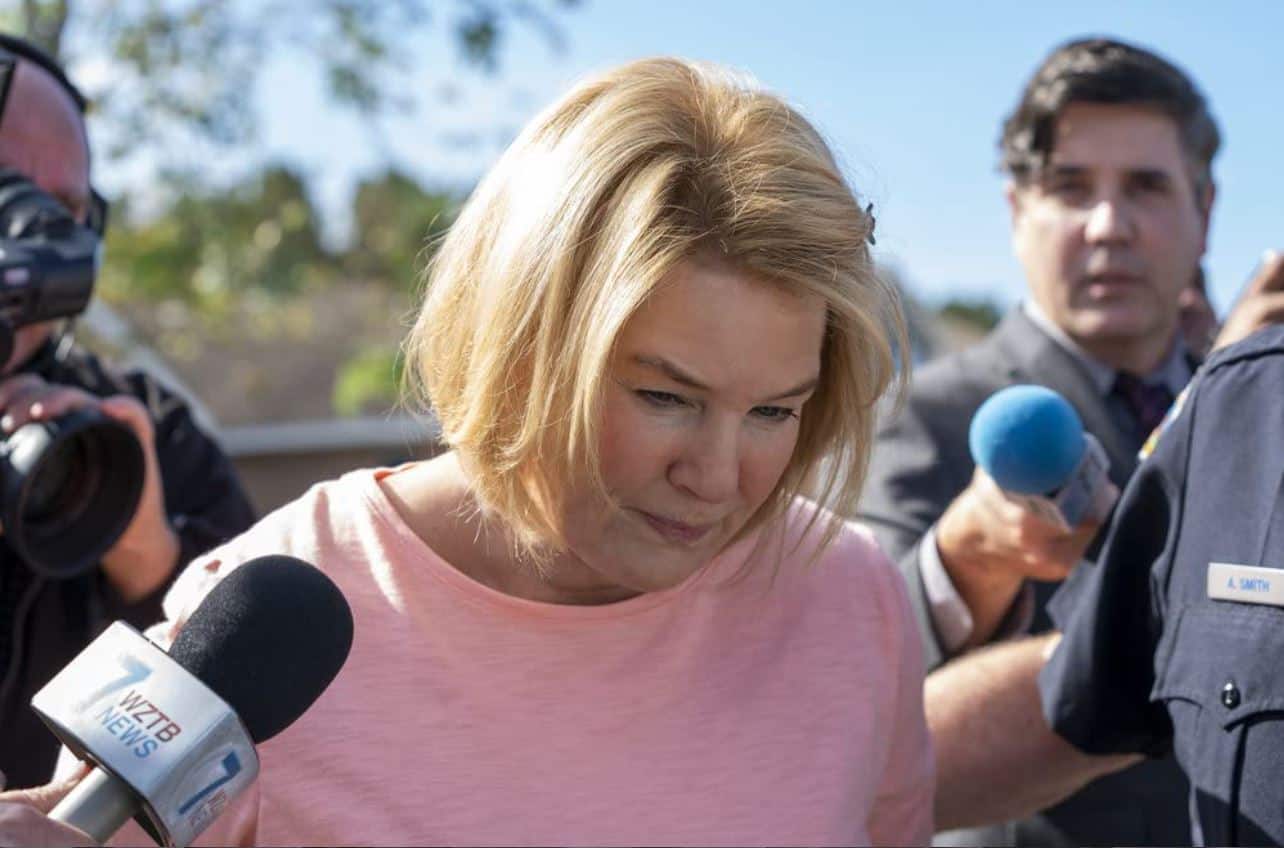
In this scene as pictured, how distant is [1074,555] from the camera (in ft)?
6.53

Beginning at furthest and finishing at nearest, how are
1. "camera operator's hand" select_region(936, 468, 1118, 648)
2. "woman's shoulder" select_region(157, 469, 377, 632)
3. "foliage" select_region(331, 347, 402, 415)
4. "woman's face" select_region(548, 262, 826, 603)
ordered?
"foliage" select_region(331, 347, 402, 415), "camera operator's hand" select_region(936, 468, 1118, 648), "woman's shoulder" select_region(157, 469, 377, 632), "woman's face" select_region(548, 262, 826, 603)

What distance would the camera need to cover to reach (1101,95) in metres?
2.92

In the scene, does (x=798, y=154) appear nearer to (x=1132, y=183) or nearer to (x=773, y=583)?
(x=773, y=583)

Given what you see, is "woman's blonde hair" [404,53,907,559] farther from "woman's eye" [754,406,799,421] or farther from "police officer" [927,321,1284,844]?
"police officer" [927,321,1284,844]

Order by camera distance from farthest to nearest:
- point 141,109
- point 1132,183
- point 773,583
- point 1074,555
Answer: point 141,109 → point 1132,183 → point 1074,555 → point 773,583

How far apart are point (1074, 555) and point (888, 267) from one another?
0.50 meters

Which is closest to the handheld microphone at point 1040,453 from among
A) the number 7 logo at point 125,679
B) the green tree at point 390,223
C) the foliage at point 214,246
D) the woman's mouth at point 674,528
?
the woman's mouth at point 674,528

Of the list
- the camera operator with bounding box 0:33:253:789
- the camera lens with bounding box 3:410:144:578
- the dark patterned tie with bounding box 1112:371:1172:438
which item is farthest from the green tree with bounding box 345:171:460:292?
the camera lens with bounding box 3:410:144:578

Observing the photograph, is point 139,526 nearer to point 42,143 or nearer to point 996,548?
point 42,143

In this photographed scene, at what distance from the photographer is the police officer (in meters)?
1.59

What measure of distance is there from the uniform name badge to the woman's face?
0.48m

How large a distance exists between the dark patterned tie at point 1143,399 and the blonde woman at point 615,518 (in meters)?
1.27

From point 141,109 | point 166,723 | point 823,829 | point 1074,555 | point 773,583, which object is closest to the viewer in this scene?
point 166,723

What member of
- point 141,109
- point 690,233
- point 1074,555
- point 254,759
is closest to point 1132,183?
point 1074,555
